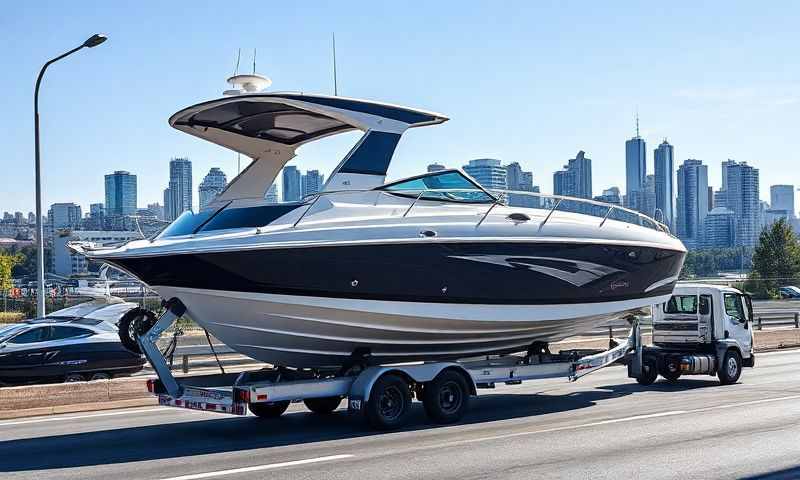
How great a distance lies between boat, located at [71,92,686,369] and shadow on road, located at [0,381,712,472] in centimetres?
99

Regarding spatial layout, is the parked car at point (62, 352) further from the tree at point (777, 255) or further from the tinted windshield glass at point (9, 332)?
the tree at point (777, 255)

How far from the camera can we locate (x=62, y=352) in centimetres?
1739

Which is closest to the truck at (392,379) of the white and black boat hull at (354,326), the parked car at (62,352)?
the white and black boat hull at (354,326)

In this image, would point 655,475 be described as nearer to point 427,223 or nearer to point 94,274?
point 427,223

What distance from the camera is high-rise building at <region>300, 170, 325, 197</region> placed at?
12969 millimetres

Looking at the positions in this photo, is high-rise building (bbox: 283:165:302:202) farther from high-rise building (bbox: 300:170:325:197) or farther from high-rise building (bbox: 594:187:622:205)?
high-rise building (bbox: 594:187:622:205)

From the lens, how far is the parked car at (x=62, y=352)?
1706 centimetres

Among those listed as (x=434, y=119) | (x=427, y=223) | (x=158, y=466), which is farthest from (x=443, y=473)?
(x=434, y=119)

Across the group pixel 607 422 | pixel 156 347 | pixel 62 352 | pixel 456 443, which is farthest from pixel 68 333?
pixel 607 422

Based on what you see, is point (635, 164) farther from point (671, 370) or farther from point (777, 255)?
point (671, 370)

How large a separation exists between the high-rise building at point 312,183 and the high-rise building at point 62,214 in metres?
164

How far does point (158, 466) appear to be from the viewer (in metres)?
9.76

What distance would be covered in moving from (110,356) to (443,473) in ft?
35.5

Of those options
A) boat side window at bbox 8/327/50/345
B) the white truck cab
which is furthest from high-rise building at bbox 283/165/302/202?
the white truck cab
